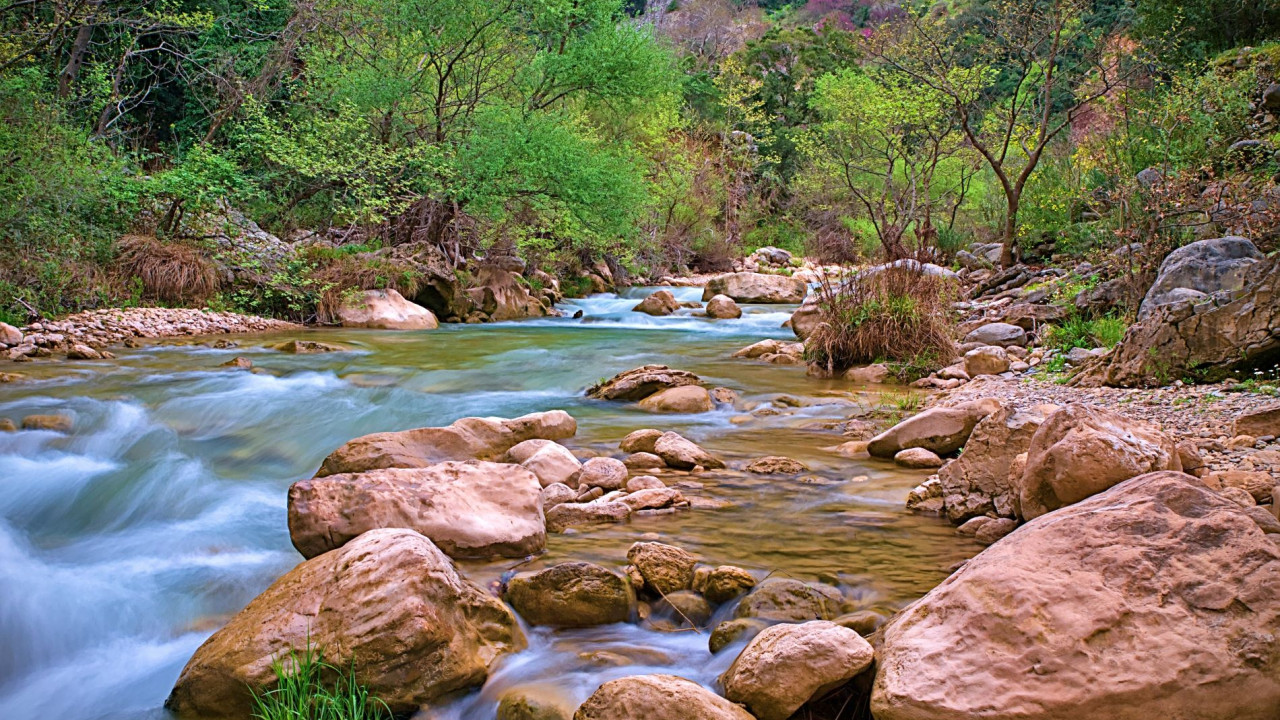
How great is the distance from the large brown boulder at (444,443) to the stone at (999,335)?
5991 mm

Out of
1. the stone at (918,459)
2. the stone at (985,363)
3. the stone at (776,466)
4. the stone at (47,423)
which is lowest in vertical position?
the stone at (776,466)

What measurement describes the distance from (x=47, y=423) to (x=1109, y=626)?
7157 mm

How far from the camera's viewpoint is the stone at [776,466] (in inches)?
210

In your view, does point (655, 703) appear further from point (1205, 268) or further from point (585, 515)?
point (1205, 268)

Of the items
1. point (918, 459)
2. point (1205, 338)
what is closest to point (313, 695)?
point (918, 459)

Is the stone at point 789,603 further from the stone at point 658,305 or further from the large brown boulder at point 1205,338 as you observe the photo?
the stone at point 658,305

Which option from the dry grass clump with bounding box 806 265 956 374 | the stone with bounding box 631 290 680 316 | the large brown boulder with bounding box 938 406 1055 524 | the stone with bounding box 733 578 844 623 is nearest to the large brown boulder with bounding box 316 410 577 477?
the stone with bounding box 733 578 844 623

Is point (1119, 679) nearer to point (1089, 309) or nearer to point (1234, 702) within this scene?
point (1234, 702)

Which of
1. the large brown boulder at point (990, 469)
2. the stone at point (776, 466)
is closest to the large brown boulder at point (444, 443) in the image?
the stone at point (776, 466)

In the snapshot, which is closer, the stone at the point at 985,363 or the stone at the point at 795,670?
the stone at the point at 795,670

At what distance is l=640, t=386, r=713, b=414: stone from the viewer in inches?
305

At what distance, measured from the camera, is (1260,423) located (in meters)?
4.42

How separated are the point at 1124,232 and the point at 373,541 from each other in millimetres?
8993

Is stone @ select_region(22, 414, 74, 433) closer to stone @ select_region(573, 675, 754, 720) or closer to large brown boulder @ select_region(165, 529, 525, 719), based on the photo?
large brown boulder @ select_region(165, 529, 525, 719)
